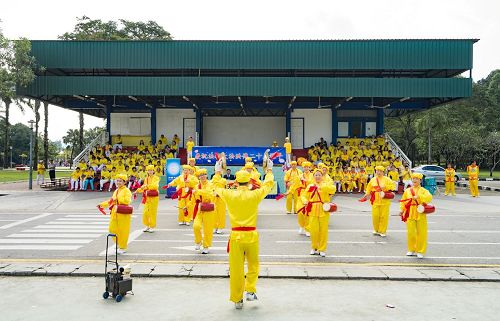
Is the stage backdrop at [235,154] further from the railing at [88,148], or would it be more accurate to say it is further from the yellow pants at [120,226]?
the yellow pants at [120,226]

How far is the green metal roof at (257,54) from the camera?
92.5 feet

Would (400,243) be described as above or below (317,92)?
below

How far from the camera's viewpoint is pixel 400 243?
11.5 meters

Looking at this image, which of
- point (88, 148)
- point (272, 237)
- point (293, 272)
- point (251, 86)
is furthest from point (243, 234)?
point (88, 148)

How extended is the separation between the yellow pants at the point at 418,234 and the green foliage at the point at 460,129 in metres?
39.1

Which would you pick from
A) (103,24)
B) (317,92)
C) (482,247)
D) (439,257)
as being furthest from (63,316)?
(103,24)

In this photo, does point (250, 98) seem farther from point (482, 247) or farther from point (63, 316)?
point (63, 316)

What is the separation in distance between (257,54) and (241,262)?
23.5m

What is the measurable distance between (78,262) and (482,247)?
977cm

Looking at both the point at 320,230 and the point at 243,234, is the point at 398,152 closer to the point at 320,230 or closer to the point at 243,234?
the point at 320,230

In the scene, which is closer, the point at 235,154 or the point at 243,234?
the point at 243,234

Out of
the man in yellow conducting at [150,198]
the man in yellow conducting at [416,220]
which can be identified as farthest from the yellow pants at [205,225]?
the man in yellow conducting at [416,220]

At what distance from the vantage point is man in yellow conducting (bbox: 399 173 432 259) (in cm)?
980

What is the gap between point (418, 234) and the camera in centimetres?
987
